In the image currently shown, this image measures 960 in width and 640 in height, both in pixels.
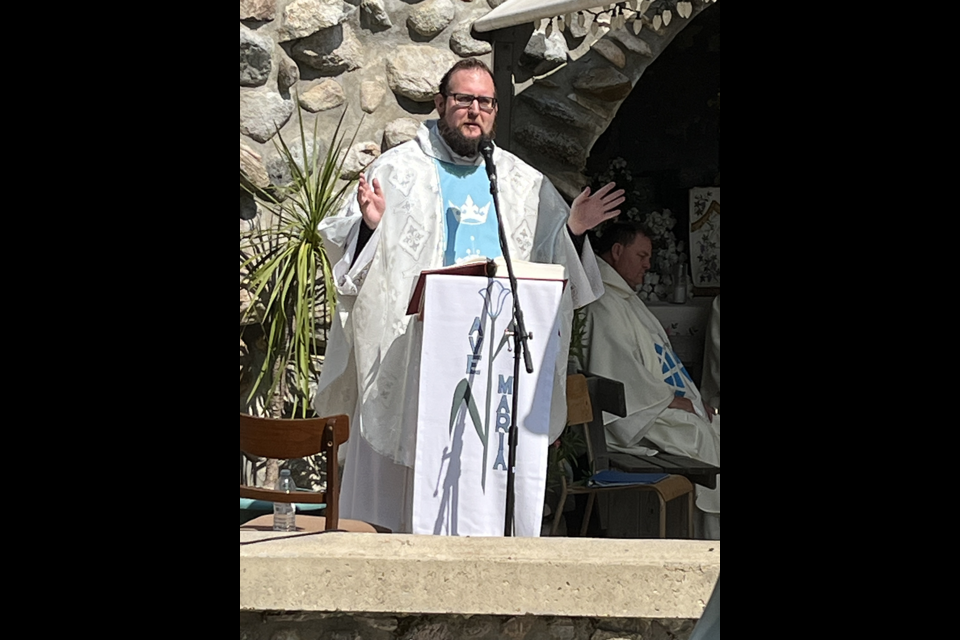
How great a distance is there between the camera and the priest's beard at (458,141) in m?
4.84

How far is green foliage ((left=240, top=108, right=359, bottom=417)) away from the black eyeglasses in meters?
1.20

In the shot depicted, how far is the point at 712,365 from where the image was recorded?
6996 mm

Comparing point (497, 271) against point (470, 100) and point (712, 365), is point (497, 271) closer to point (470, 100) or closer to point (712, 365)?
point (470, 100)

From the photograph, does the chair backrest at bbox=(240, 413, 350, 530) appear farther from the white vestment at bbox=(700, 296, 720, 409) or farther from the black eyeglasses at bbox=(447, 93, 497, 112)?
the white vestment at bbox=(700, 296, 720, 409)

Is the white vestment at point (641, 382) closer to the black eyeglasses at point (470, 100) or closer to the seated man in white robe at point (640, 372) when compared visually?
the seated man in white robe at point (640, 372)

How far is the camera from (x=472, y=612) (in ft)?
9.48

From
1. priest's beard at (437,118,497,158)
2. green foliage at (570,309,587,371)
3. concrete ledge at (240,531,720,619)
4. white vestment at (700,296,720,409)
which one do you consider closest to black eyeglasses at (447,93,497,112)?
priest's beard at (437,118,497,158)

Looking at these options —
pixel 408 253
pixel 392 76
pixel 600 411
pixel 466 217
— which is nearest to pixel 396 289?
pixel 408 253

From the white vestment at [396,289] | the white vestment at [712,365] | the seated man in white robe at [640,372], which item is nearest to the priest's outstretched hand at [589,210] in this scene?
the white vestment at [396,289]

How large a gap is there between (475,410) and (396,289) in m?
0.75
